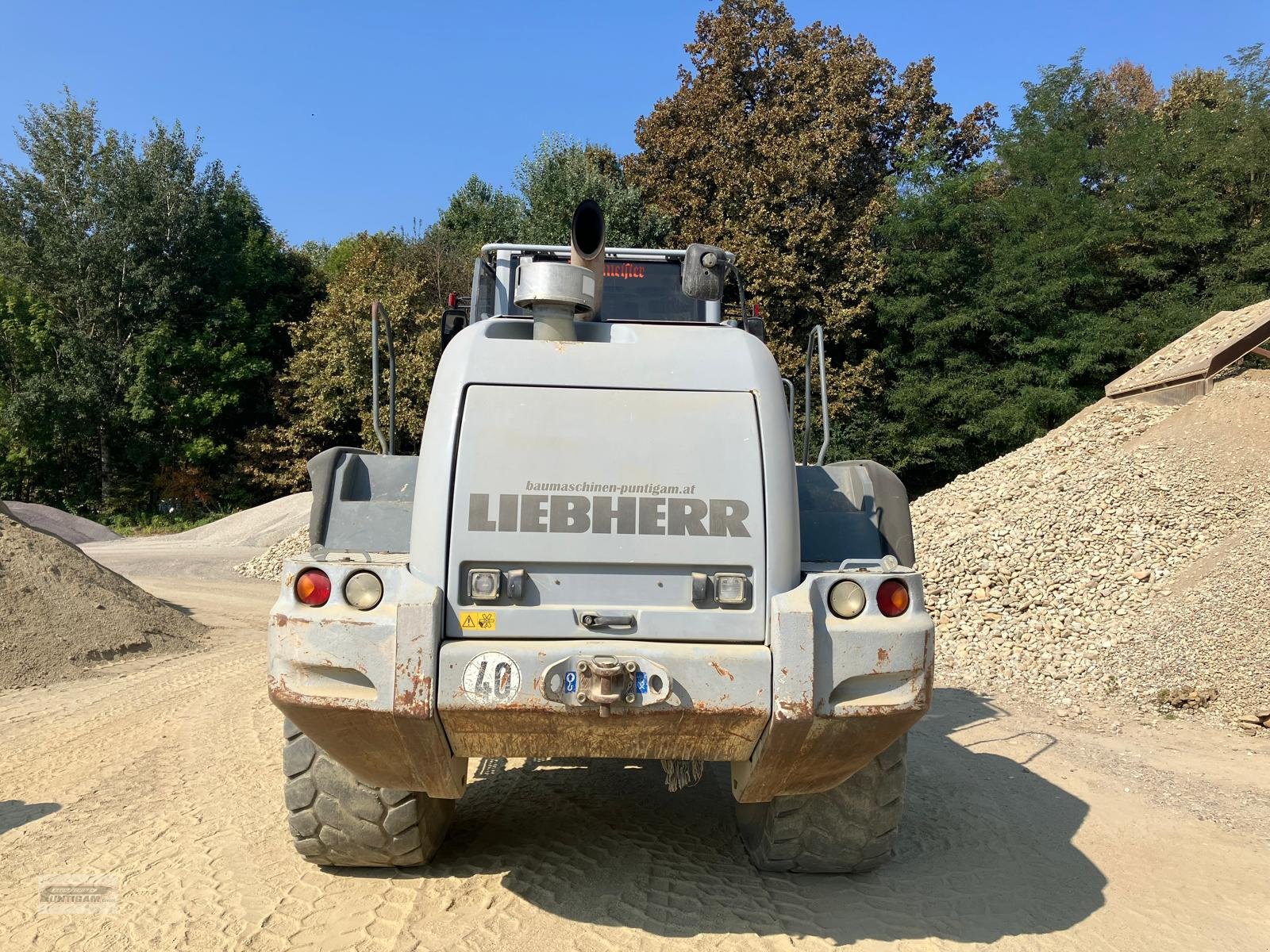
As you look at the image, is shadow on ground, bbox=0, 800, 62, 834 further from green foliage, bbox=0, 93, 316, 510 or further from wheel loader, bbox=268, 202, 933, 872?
green foliage, bbox=0, 93, 316, 510

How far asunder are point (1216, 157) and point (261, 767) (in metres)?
25.2

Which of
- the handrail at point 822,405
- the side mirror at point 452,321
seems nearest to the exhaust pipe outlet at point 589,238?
the handrail at point 822,405

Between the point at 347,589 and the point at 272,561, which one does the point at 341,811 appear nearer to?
the point at 347,589

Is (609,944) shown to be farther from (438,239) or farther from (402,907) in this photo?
(438,239)

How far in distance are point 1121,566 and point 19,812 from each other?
34.3 feet

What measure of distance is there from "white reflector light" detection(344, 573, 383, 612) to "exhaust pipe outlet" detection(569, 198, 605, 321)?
1361mm

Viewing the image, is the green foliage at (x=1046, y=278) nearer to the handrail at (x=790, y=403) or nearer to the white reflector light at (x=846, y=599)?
the handrail at (x=790, y=403)

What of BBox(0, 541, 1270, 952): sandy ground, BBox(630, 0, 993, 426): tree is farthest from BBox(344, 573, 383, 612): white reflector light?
BBox(630, 0, 993, 426): tree

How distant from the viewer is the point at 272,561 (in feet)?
57.7

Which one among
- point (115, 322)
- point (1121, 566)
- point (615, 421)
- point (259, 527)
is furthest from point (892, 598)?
point (115, 322)

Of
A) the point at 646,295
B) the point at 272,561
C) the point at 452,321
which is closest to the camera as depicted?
the point at 452,321

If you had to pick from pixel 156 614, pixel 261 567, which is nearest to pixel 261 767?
pixel 156 614

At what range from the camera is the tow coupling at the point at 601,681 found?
10.8ft

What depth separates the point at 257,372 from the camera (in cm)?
2988
